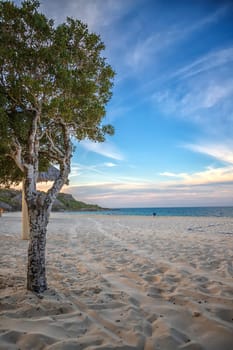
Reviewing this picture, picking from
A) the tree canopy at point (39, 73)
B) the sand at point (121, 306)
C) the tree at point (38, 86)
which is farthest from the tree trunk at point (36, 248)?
the tree canopy at point (39, 73)

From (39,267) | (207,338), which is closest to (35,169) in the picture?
(39,267)

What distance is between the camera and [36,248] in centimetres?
442

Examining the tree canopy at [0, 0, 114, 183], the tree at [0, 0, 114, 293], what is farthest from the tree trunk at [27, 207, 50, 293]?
the tree canopy at [0, 0, 114, 183]

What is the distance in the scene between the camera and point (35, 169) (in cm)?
480

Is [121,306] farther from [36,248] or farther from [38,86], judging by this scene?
[38,86]

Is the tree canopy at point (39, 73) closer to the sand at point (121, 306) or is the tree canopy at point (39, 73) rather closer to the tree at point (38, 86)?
the tree at point (38, 86)

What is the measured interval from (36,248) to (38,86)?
303 cm

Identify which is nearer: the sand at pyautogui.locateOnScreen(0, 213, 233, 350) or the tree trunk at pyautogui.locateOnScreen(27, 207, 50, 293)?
the sand at pyautogui.locateOnScreen(0, 213, 233, 350)

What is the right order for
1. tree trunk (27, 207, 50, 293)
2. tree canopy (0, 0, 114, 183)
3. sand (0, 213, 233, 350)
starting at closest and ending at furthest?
sand (0, 213, 233, 350)
tree trunk (27, 207, 50, 293)
tree canopy (0, 0, 114, 183)

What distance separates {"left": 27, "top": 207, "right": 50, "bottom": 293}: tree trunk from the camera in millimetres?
4391

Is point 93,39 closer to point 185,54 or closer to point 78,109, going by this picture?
point 78,109

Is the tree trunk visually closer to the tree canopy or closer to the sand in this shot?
the sand

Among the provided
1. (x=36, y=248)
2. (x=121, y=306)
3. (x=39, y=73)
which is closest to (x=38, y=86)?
(x=39, y=73)

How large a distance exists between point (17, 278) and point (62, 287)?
4.00 ft
